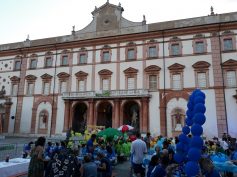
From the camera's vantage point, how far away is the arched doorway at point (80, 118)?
30.6m

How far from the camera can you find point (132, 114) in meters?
29.2

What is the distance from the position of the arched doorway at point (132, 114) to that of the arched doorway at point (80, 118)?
5961mm

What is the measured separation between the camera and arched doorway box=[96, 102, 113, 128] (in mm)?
29656

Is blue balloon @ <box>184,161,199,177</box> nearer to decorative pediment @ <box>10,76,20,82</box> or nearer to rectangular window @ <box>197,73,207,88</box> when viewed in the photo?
rectangular window @ <box>197,73,207,88</box>

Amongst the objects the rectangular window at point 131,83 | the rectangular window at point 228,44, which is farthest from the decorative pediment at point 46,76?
the rectangular window at point 228,44

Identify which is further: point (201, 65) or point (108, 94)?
point (108, 94)

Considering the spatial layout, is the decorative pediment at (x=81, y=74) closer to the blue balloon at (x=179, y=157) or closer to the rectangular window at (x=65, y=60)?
the rectangular window at (x=65, y=60)

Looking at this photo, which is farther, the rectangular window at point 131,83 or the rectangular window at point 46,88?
the rectangular window at point 46,88

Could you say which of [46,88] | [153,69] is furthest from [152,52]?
[46,88]

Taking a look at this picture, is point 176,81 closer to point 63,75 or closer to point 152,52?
point 152,52

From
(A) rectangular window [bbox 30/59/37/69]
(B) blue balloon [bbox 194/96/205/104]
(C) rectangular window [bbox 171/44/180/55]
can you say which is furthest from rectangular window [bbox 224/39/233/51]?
(A) rectangular window [bbox 30/59/37/69]

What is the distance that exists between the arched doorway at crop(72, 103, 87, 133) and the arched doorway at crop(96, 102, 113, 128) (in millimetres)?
2456

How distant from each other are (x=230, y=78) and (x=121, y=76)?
41.0ft

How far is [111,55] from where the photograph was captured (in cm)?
2994
